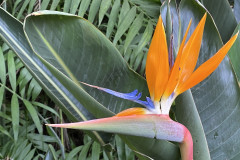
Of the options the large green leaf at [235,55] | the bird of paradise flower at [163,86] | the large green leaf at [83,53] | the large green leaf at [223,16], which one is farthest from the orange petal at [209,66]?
the large green leaf at [223,16]

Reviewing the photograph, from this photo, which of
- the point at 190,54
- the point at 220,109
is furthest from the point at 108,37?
the point at 190,54

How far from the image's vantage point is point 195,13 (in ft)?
2.19

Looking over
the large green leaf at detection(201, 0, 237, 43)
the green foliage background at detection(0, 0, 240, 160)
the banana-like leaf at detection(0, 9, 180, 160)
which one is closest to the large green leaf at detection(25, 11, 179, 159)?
the banana-like leaf at detection(0, 9, 180, 160)

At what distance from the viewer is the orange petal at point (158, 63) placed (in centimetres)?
42

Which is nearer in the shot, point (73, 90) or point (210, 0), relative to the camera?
point (73, 90)

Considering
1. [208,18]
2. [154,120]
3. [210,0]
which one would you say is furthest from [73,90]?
[210,0]

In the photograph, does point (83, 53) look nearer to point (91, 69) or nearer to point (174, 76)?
point (91, 69)

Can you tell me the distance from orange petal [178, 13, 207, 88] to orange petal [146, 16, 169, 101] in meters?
0.02

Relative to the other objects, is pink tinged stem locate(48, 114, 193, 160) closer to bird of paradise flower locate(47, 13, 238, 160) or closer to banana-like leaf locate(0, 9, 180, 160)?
bird of paradise flower locate(47, 13, 238, 160)

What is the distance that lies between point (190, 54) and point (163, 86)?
57mm

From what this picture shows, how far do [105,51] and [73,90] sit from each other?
A: 135 mm

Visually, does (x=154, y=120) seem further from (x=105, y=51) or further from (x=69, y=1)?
(x=69, y=1)

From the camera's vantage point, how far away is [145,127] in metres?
0.43

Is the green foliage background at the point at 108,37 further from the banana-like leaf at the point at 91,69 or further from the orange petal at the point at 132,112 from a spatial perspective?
the orange petal at the point at 132,112
